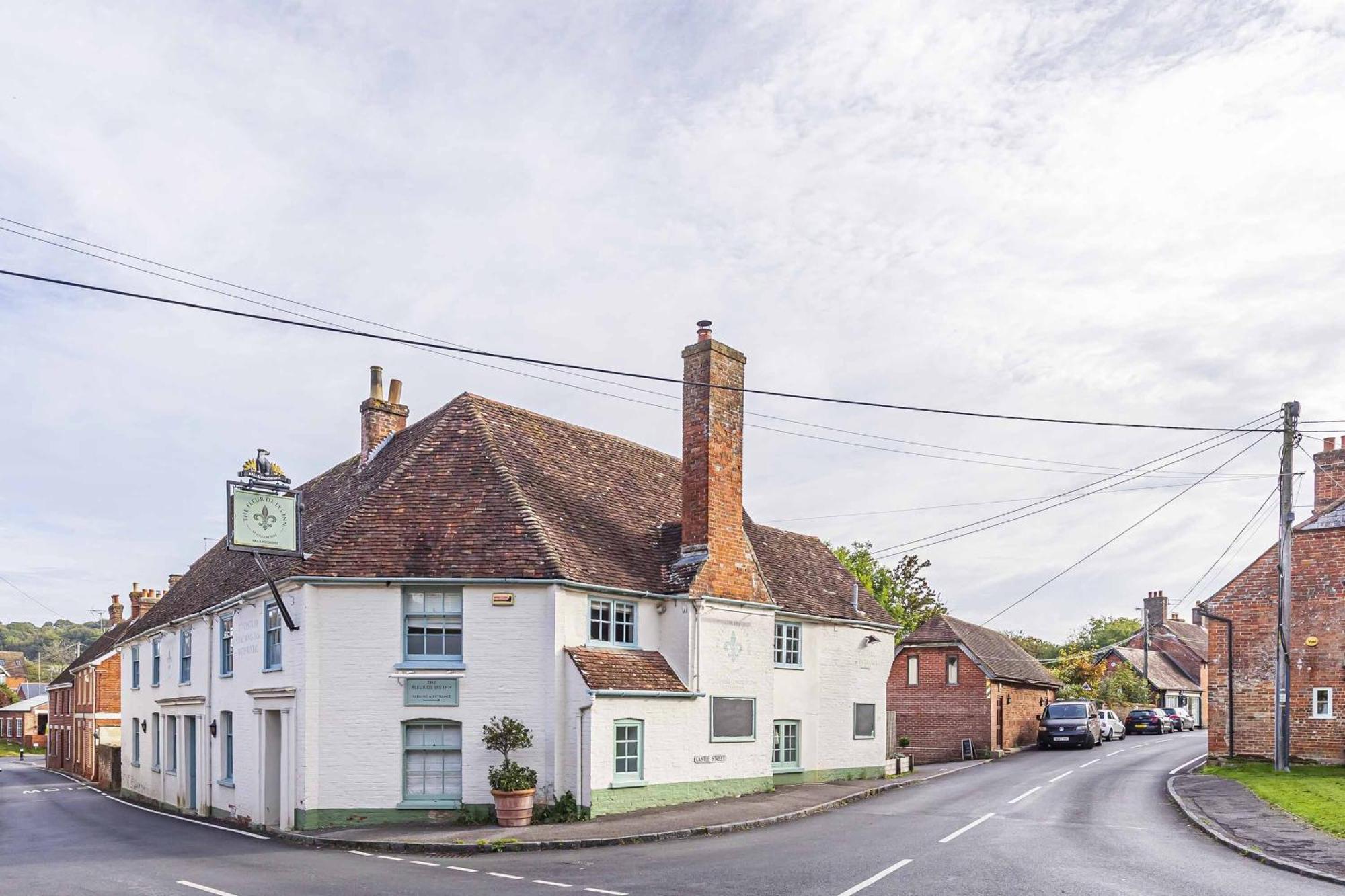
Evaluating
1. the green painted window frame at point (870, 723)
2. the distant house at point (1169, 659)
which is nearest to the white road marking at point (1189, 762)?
the green painted window frame at point (870, 723)

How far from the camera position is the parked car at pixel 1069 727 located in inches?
1660

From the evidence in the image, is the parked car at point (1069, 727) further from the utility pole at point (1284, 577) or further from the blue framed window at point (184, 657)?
the blue framed window at point (184, 657)

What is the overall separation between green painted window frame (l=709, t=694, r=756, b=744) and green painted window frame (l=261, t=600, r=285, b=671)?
29.2 ft

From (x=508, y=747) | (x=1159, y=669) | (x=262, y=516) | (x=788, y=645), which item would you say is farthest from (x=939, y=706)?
(x=1159, y=669)

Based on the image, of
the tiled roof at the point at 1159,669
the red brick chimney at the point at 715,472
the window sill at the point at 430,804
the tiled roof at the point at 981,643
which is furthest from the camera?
the tiled roof at the point at 1159,669

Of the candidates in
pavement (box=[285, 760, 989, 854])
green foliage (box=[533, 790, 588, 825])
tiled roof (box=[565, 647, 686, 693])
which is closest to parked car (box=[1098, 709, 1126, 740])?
pavement (box=[285, 760, 989, 854])

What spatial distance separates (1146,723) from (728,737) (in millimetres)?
39138

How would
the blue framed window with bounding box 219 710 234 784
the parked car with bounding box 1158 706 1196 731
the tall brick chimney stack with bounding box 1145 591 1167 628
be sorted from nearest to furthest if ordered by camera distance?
1. the blue framed window with bounding box 219 710 234 784
2. the parked car with bounding box 1158 706 1196 731
3. the tall brick chimney stack with bounding box 1145 591 1167 628

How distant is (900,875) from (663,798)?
28.8 feet

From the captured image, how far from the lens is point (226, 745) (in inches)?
988

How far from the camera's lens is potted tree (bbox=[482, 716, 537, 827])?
763 inches

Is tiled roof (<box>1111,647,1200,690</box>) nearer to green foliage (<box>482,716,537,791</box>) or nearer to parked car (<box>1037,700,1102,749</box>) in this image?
parked car (<box>1037,700,1102,749</box>)

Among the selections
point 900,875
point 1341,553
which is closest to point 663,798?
point 900,875

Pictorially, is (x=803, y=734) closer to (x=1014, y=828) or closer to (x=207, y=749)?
(x=1014, y=828)
